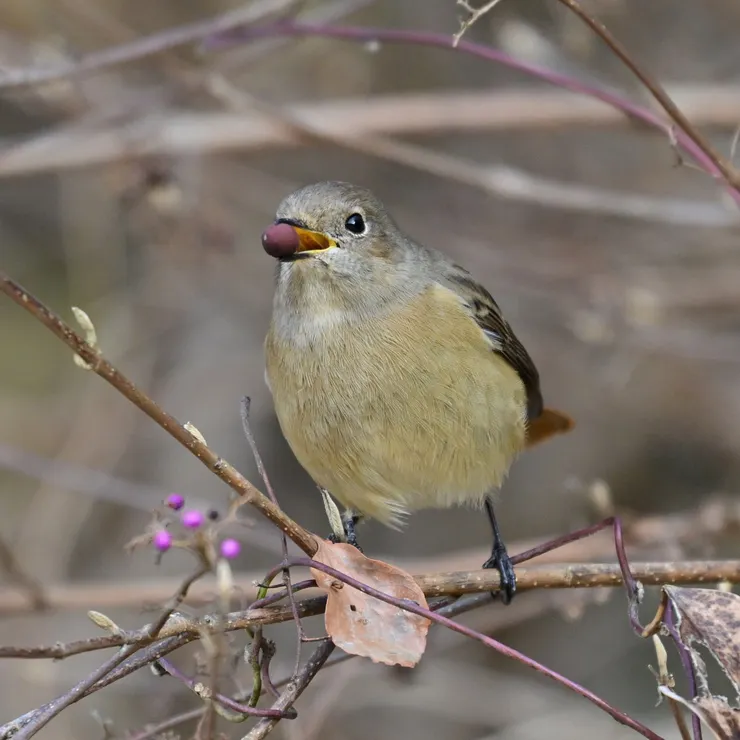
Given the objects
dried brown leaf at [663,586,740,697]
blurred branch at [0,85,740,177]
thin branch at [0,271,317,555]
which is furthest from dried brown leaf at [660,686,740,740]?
blurred branch at [0,85,740,177]

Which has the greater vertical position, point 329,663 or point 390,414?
point 390,414

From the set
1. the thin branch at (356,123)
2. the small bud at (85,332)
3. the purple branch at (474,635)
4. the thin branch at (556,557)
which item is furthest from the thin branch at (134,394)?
the thin branch at (356,123)

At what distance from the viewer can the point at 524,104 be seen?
14.8 ft

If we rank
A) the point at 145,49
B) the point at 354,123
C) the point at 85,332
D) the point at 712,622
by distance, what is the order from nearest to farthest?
the point at 85,332 → the point at 712,622 → the point at 145,49 → the point at 354,123

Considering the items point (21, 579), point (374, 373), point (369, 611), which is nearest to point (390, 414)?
point (374, 373)

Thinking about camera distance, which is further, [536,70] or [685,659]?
[536,70]

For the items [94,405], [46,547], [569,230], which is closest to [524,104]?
[569,230]

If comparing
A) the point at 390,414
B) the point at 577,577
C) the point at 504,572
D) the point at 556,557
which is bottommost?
the point at 556,557

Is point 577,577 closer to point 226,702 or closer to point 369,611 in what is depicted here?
point 369,611

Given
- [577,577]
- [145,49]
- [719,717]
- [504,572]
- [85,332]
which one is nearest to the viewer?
[85,332]

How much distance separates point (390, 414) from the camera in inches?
117

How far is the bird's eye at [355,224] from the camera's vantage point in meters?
3.13

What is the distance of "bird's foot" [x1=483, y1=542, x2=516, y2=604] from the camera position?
8.66ft

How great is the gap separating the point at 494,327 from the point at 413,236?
91.3 inches
